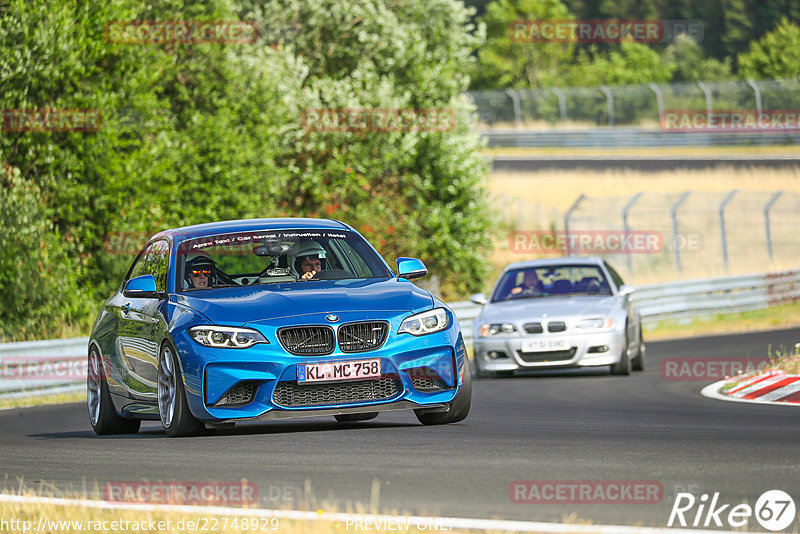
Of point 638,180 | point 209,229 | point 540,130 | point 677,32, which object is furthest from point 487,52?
point 209,229

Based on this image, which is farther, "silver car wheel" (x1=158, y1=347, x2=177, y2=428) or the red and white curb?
the red and white curb

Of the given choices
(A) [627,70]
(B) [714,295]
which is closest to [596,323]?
(B) [714,295]

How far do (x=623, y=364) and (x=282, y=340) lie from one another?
8.51 m

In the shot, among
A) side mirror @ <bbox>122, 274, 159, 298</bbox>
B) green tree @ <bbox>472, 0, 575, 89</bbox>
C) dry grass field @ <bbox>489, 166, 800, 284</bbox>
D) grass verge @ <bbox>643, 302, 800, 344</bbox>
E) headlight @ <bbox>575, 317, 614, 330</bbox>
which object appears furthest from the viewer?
green tree @ <bbox>472, 0, 575, 89</bbox>

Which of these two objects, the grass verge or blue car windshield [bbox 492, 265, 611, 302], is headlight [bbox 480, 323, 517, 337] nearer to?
blue car windshield [bbox 492, 265, 611, 302]

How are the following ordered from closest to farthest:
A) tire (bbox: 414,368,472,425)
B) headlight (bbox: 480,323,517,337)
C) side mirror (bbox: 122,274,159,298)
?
tire (bbox: 414,368,472,425), side mirror (bbox: 122,274,159,298), headlight (bbox: 480,323,517,337)

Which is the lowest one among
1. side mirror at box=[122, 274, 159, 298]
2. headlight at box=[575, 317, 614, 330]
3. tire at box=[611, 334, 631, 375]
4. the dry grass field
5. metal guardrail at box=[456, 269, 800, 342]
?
the dry grass field

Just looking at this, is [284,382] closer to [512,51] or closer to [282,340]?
[282,340]

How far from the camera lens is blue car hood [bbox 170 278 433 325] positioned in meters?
9.42

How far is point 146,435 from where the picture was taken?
1084cm

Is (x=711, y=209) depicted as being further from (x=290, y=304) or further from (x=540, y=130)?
(x=290, y=304)

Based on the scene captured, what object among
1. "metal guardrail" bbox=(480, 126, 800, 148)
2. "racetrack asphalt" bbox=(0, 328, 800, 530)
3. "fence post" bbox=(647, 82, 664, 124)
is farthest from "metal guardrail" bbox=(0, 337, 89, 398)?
"fence post" bbox=(647, 82, 664, 124)

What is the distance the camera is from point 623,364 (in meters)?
17.1

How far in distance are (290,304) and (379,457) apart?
153 cm
